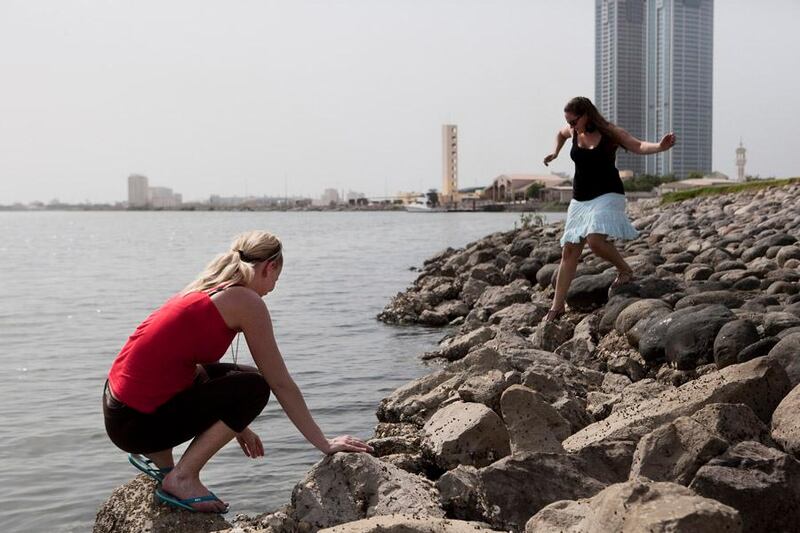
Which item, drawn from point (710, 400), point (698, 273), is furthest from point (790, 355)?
point (698, 273)

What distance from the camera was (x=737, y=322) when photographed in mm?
5164

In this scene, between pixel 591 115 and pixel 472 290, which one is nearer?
pixel 591 115

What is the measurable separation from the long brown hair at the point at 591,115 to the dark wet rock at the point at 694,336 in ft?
6.07

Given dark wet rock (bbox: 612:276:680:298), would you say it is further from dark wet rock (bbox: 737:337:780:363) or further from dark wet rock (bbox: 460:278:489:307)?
dark wet rock (bbox: 460:278:489:307)

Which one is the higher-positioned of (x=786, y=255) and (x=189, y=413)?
(x=786, y=255)

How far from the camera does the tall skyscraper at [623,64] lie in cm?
10200

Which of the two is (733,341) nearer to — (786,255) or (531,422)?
(531,422)

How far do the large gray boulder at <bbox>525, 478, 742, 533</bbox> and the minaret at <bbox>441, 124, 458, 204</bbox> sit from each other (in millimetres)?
129639

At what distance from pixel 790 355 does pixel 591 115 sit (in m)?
3.13

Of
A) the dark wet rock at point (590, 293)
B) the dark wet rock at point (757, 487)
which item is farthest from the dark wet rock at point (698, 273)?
the dark wet rock at point (757, 487)

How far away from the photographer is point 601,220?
7062 millimetres

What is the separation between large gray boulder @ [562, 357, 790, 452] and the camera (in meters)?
3.83

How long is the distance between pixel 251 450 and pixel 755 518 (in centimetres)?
202

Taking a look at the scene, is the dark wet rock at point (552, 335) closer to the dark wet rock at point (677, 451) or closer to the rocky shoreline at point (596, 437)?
the rocky shoreline at point (596, 437)
